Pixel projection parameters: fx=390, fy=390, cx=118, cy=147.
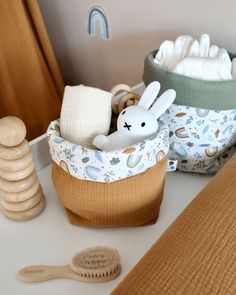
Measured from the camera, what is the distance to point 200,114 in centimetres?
62

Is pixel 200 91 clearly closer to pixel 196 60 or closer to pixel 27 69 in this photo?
pixel 196 60

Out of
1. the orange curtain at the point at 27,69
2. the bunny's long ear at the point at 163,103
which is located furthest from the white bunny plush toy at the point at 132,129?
the orange curtain at the point at 27,69

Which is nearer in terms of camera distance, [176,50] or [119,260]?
[119,260]

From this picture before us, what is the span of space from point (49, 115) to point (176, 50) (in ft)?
1.52

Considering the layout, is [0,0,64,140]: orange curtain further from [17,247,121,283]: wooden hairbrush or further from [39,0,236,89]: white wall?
[17,247,121,283]: wooden hairbrush

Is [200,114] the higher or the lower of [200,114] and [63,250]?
the higher

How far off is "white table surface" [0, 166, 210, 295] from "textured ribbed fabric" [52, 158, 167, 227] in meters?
0.02

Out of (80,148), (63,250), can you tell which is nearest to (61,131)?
(80,148)

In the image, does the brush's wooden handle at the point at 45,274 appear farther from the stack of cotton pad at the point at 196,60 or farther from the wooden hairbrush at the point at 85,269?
the stack of cotton pad at the point at 196,60

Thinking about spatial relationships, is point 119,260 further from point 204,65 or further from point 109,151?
point 204,65

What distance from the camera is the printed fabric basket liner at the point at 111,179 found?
522mm

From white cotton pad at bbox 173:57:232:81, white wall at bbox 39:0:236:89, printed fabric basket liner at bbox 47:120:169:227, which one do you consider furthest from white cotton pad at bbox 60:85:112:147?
white wall at bbox 39:0:236:89

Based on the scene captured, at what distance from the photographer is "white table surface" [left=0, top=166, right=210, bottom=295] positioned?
1.69 ft

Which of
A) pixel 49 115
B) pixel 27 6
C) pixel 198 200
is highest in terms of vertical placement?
pixel 27 6
